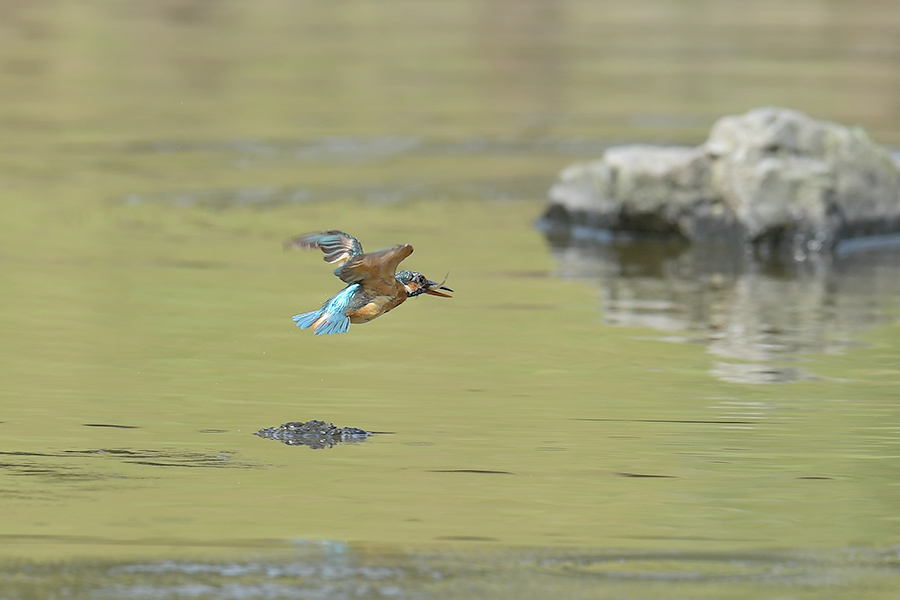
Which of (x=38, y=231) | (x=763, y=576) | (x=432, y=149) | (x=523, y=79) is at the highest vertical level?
(x=523, y=79)

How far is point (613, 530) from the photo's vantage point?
4.96m

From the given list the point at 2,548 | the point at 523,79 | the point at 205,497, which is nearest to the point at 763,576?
the point at 205,497

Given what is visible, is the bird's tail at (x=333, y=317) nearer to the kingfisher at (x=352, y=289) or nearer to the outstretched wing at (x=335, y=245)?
the kingfisher at (x=352, y=289)

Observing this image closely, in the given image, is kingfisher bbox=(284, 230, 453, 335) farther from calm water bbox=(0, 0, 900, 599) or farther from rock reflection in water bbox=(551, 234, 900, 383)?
rock reflection in water bbox=(551, 234, 900, 383)

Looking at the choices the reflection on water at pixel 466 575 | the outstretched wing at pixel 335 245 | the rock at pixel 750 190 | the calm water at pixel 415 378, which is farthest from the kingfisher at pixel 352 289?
the rock at pixel 750 190

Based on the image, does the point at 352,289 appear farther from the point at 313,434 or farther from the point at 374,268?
the point at 313,434

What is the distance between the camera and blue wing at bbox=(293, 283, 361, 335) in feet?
18.2

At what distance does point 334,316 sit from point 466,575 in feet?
4.31

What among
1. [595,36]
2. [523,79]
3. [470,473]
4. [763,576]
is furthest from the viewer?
[595,36]

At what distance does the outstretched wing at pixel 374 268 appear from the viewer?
525 centimetres

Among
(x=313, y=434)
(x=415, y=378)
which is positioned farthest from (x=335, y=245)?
(x=415, y=378)

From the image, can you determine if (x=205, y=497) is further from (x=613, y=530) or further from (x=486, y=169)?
(x=486, y=169)

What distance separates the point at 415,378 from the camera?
6.97 m

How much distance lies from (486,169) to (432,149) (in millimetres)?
1009
